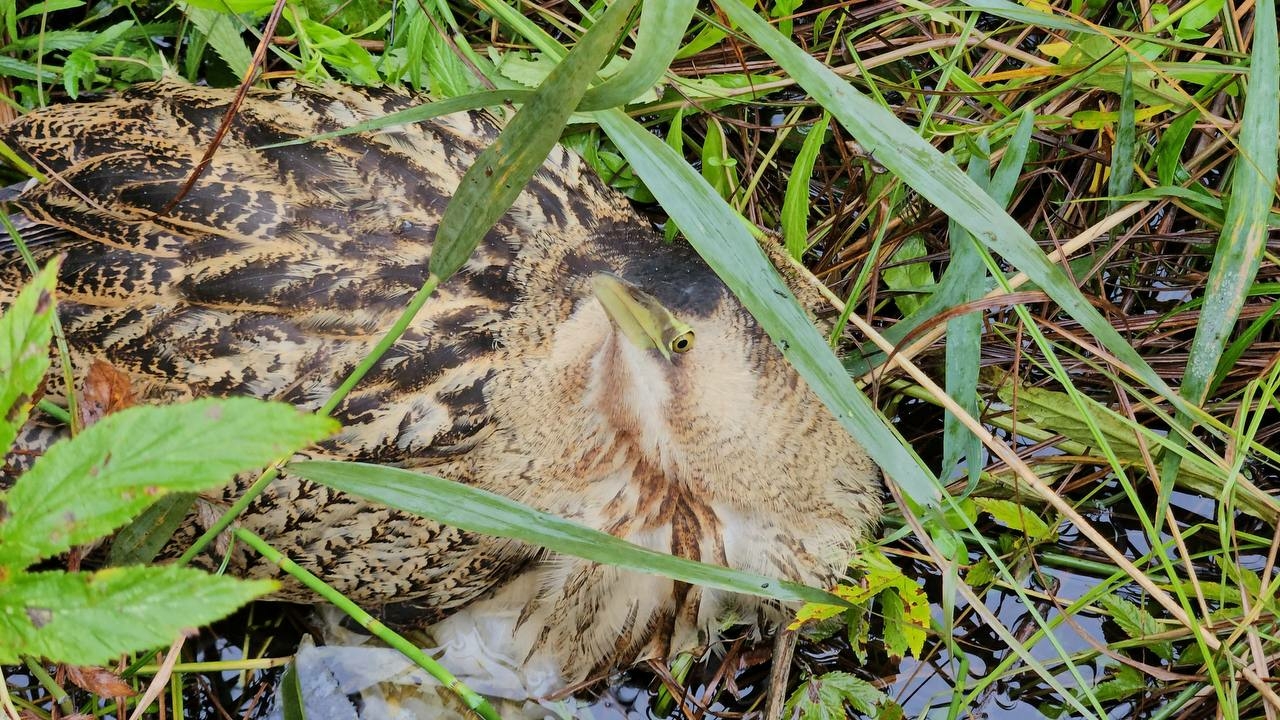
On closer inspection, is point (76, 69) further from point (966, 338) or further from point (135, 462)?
point (966, 338)

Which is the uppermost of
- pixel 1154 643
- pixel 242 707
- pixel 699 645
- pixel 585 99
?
pixel 585 99

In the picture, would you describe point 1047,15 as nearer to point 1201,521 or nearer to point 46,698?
point 1201,521

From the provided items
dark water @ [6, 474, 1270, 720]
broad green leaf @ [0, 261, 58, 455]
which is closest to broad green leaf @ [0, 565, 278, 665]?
broad green leaf @ [0, 261, 58, 455]

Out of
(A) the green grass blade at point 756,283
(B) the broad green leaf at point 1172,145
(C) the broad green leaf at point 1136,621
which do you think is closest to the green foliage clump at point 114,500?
(A) the green grass blade at point 756,283

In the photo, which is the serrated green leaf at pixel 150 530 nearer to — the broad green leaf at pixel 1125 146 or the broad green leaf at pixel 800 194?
the broad green leaf at pixel 800 194

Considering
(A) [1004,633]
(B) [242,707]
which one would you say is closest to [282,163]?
(B) [242,707]

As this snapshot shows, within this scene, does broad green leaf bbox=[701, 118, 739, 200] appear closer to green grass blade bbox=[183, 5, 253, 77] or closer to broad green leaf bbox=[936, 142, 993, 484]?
broad green leaf bbox=[936, 142, 993, 484]
